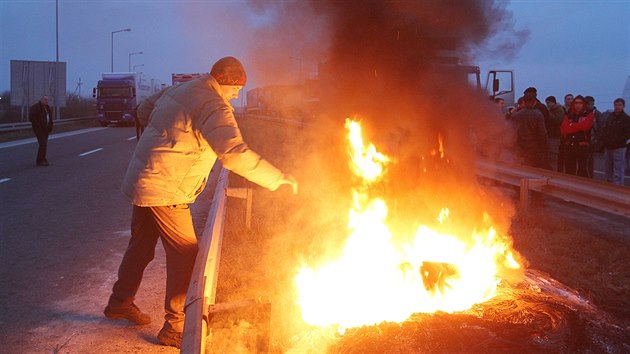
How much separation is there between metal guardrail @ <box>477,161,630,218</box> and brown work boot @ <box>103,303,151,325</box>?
4.73 m

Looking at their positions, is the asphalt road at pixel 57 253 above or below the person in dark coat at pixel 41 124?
below

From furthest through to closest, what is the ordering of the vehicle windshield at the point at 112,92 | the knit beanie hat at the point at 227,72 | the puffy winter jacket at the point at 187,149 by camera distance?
the vehicle windshield at the point at 112,92 < the knit beanie hat at the point at 227,72 < the puffy winter jacket at the point at 187,149

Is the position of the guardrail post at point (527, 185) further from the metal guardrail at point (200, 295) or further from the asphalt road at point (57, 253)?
the asphalt road at point (57, 253)

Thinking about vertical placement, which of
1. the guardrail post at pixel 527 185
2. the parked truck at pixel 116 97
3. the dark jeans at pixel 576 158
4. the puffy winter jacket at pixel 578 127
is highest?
the parked truck at pixel 116 97

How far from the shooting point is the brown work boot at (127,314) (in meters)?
4.17

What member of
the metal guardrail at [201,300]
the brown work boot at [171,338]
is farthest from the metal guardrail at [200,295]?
the brown work boot at [171,338]

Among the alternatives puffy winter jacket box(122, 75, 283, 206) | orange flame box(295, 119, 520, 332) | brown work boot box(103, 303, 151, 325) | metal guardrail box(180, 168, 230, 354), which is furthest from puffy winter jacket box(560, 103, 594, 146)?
brown work boot box(103, 303, 151, 325)

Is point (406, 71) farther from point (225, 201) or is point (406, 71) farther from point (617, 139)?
point (617, 139)

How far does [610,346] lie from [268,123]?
19.6 meters

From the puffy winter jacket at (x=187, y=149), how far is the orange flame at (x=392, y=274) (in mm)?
1249

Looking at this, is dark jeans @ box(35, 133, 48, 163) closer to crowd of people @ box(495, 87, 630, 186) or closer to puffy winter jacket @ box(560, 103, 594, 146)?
crowd of people @ box(495, 87, 630, 186)

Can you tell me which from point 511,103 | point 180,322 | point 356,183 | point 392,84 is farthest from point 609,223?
point 511,103

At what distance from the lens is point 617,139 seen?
10.2 m

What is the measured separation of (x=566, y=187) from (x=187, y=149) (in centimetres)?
490
